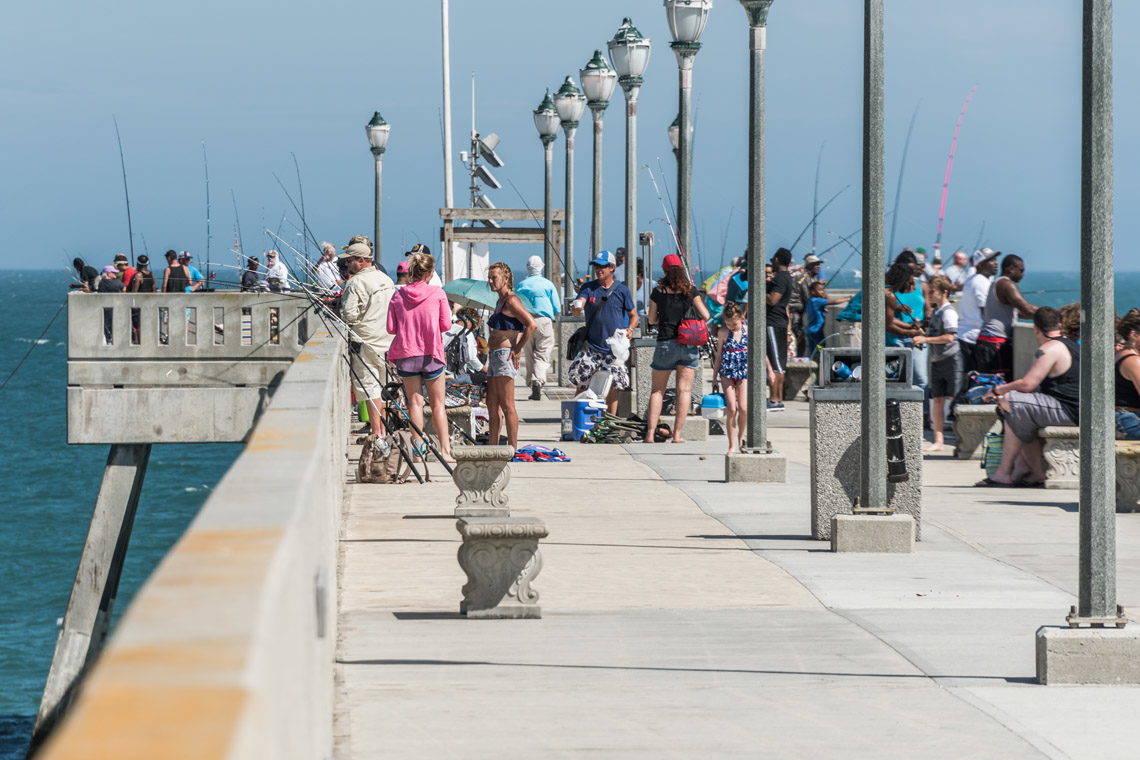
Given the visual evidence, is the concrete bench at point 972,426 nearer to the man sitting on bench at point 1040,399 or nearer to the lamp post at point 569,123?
the man sitting on bench at point 1040,399

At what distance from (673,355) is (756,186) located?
3727 millimetres

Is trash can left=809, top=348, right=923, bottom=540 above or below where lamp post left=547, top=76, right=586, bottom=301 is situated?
below

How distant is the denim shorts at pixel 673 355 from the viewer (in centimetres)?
1769

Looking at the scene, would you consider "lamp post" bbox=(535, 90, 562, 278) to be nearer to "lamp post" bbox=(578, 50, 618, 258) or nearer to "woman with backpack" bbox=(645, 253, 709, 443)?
"lamp post" bbox=(578, 50, 618, 258)

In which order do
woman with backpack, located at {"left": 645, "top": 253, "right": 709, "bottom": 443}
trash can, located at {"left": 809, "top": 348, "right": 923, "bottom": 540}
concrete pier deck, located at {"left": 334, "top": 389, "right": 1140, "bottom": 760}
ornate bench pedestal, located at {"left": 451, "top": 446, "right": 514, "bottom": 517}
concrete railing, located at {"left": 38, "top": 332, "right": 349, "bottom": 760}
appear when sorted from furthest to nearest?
woman with backpack, located at {"left": 645, "top": 253, "right": 709, "bottom": 443}
ornate bench pedestal, located at {"left": 451, "top": 446, "right": 514, "bottom": 517}
trash can, located at {"left": 809, "top": 348, "right": 923, "bottom": 540}
concrete pier deck, located at {"left": 334, "top": 389, "right": 1140, "bottom": 760}
concrete railing, located at {"left": 38, "top": 332, "right": 349, "bottom": 760}

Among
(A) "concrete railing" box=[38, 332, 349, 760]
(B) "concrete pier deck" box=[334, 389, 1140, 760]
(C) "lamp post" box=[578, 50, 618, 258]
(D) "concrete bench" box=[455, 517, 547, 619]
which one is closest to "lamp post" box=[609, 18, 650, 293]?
(C) "lamp post" box=[578, 50, 618, 258]

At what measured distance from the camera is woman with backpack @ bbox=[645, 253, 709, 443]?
17.5 metres

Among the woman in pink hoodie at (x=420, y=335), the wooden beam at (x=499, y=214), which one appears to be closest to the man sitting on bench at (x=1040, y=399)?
the woman in pink hoodie at (x=420, y=335)

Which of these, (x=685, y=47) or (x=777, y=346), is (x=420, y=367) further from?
(x=777, y=346)

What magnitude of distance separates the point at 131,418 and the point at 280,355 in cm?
213

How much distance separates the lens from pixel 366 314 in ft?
55.0

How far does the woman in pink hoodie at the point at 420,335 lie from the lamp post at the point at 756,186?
2644mm

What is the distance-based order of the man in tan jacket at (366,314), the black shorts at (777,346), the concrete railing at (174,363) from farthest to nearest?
the concrete railing at (174,363)
the black shorts at (777,346)
the man in tan jacket at (366,314)

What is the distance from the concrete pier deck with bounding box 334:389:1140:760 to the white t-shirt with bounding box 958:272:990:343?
5.74 m
